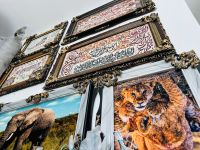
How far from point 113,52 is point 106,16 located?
54cm

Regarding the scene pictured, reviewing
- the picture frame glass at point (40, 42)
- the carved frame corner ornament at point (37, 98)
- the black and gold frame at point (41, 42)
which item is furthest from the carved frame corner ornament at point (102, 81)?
the picture frame glass at point (40, 42)

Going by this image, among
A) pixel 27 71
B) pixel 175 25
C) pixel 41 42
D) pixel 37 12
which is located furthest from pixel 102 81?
pixel 37 12

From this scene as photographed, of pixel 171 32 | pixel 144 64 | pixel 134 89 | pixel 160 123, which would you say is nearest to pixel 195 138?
pixel 160 123

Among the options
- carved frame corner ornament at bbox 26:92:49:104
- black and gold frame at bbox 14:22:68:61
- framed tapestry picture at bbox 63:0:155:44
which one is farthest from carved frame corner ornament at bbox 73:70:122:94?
black and gold frame at bbox 14:22:68:61

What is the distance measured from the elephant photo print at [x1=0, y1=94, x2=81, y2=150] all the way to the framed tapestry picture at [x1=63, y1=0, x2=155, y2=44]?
64cm

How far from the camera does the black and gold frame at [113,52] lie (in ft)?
3.23

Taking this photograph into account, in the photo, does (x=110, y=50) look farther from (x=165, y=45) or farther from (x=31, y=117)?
(x=31, y=117)

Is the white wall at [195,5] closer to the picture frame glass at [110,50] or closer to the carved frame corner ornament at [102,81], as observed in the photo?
the picture frame glass at [110,50]

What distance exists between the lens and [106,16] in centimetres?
157

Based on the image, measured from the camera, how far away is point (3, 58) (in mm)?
1736

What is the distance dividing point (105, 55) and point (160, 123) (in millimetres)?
540

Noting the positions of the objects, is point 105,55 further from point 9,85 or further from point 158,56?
point 9,85

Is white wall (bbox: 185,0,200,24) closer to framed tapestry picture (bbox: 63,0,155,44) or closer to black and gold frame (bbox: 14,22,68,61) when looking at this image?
framed tapestry picture (bbox: 63,0,155,44)

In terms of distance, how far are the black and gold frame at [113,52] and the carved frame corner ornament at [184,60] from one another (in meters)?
0.05
